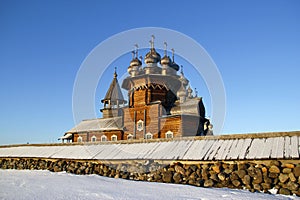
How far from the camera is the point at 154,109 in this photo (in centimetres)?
2686

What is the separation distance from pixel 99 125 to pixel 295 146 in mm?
25444

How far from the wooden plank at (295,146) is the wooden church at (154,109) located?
17.1 m

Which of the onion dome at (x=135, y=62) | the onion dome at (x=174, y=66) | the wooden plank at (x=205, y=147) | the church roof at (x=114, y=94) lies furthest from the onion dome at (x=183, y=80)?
the wooden plank at (x=205, y=147)

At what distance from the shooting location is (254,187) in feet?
24.3

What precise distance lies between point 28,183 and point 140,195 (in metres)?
3.59

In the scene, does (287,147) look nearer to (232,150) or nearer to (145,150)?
(232,150)

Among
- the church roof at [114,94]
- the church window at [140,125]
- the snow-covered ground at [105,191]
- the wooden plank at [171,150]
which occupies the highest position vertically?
the church roof at [114,94]

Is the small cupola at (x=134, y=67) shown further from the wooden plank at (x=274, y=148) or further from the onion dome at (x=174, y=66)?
the wooden plank at (x=274, y=148)

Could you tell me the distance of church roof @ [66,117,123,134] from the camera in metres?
29.3

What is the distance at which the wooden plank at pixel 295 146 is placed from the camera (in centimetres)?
706

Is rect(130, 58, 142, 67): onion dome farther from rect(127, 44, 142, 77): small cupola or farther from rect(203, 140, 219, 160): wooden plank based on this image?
rect(203, 140, 219, 160): wooden plank

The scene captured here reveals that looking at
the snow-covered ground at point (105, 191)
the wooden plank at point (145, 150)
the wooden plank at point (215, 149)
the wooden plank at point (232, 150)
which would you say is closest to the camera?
the snow-covered ground at point (105, 191)

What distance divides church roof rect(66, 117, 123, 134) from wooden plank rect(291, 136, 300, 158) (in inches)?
861

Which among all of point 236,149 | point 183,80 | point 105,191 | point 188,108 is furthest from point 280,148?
point 183,80
